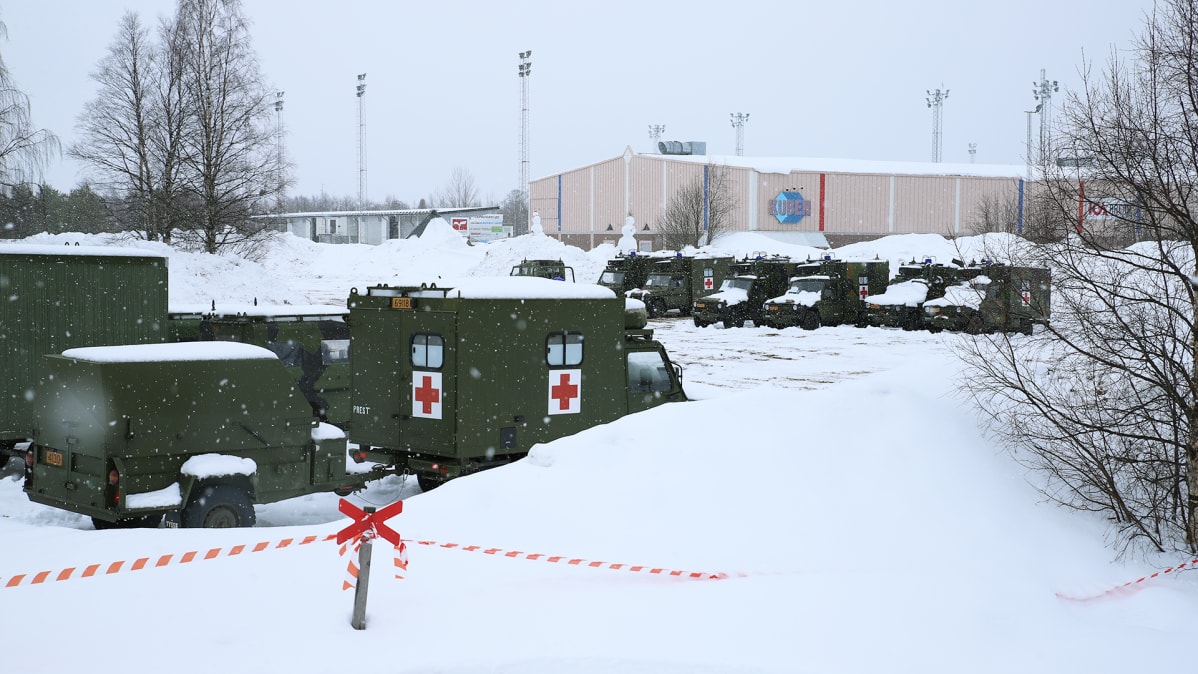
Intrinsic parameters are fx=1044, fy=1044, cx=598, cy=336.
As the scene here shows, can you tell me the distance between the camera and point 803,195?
66125 millimetres

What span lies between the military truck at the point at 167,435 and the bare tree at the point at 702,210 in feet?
169

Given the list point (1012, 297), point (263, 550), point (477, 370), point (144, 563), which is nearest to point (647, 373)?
point (477, 370)

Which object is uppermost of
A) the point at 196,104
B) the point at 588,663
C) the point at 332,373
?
the point at 196,104

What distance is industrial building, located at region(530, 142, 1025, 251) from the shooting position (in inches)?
2581

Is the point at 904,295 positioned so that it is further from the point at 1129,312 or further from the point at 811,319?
the point at 1129,312

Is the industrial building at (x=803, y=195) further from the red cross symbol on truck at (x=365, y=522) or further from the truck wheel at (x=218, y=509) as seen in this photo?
the red cross symbol on truck at (x=365, y=522)

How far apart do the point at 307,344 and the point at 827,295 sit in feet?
75.6

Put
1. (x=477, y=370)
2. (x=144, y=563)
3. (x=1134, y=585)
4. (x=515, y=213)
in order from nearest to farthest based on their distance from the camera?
(x=144, y=563) → (x=1134, y=585) → (x=477, y=370) → (x=515, y=213)

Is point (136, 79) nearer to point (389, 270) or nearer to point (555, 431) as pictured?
point (555, 431)

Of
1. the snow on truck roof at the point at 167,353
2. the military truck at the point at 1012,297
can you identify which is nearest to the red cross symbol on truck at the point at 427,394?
the snow on truck roof at the point at 167,353

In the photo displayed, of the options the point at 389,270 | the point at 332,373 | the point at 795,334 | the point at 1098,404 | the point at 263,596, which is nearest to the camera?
the point at 263,596

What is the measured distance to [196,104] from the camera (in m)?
33.1

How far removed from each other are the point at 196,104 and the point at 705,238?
35748mm

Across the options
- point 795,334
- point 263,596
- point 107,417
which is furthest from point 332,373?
point 795,334
